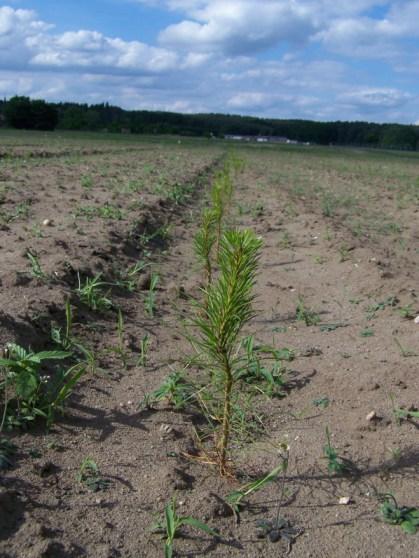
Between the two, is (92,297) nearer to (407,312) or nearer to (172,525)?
(407,312)

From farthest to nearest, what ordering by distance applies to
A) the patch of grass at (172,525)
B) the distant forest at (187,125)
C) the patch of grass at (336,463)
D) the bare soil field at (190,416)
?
the distant forest at (187,125)
the patch of grass at (336,463)
the bare soil field at (190,416)
the patch of grass at (172,525)

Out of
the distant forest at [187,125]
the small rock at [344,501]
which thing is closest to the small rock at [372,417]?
the small rock at [344,501]

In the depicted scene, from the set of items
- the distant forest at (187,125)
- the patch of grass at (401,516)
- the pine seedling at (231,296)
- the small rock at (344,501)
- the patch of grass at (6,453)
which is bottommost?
the small rock at (344,501)

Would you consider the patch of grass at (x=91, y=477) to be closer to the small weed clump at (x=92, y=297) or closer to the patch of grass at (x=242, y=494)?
the patch of grass at (x=242, y=494)

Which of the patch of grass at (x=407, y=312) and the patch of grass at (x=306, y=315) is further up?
the patch of grass at (x=407, y=312)

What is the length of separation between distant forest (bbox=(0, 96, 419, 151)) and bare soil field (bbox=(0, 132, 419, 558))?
67.7 meters

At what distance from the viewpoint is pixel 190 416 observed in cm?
286

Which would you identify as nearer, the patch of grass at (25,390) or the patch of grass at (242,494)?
the patch of grass at (242,494)

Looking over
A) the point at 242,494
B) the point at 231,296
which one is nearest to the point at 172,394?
the point at 242,494

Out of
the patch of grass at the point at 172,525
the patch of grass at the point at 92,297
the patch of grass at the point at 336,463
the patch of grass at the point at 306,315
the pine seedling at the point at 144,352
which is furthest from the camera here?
the patch of grass at the point at 306,315

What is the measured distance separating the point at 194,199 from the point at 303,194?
327 cm

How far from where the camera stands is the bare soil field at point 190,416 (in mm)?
2068

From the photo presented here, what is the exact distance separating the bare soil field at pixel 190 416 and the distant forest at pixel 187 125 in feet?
222

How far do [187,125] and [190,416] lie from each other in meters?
116
